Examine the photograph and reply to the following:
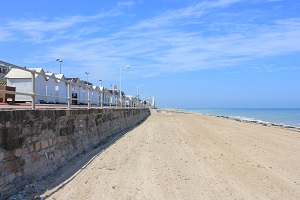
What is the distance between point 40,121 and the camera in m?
7.68

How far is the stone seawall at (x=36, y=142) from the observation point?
6043 mm

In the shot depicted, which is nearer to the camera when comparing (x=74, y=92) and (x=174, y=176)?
(x=174, y=176)

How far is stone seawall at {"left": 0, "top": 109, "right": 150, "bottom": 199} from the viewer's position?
238 inches

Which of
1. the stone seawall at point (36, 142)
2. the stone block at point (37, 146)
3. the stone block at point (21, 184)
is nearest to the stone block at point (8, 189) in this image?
the stone seawall at point (36, 142)

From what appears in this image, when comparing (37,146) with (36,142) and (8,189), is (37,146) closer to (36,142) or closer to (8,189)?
(36,142)

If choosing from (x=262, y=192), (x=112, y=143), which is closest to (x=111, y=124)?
(x=112, y=143)

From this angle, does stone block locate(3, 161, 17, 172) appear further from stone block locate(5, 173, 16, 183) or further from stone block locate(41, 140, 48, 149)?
stone block locate(41, 140, 48, 149)

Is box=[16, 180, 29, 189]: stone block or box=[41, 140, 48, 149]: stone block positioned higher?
box=[41, 140, 48, 149]: stone block

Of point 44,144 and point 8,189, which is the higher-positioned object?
point 44,144

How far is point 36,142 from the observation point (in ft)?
24.3

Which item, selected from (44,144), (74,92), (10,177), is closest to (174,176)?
(44,144)

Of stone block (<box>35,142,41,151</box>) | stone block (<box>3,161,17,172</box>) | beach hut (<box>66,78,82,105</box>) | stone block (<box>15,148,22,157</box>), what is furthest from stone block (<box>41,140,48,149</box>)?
beach hut (<box>66,78,82,105</box>)

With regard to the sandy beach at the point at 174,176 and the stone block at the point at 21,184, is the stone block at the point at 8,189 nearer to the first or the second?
the stone block at the point at 21,184

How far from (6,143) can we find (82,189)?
1916 millimetres
